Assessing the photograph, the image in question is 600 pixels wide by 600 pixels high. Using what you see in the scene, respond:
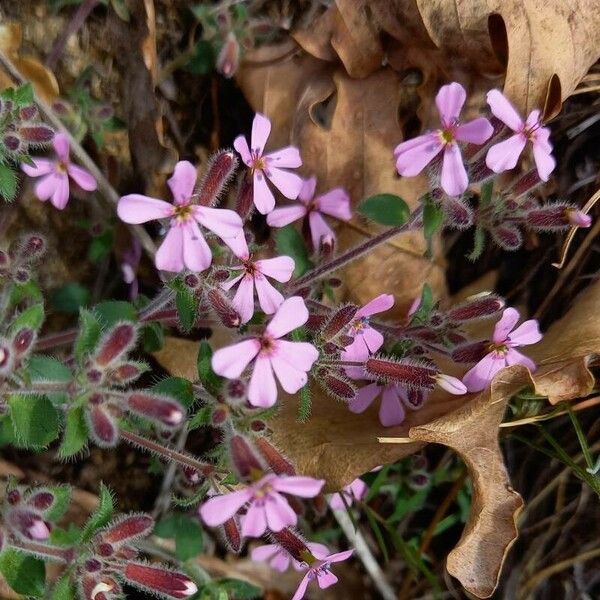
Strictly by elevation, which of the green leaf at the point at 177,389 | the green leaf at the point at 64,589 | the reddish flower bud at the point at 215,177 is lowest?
the green leaf at the point at 64,589

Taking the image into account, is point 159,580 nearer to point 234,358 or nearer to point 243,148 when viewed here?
point 234,358

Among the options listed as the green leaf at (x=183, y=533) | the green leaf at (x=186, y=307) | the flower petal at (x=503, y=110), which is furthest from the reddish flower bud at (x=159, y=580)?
the flower petal at (x=503, y=110)

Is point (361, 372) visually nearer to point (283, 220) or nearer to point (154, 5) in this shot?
point (283, 220)

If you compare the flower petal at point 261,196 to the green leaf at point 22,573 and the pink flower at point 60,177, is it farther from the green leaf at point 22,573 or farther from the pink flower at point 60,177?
the green leaf at point 22,573

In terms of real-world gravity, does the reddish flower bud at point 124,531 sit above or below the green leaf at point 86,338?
below

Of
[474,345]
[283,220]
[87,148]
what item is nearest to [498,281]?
[474,345]

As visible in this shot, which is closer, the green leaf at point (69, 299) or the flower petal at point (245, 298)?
the flower petal at point (245, 298)
